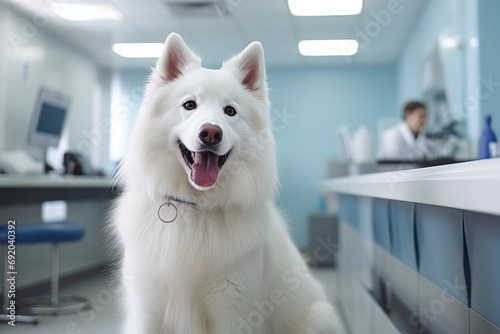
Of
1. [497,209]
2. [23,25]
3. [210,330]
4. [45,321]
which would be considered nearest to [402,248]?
[210,330]

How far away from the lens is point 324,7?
20.5ft

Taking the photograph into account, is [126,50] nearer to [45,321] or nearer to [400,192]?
[45,321]

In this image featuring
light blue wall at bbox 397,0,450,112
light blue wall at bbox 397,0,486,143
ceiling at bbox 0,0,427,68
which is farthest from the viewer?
ceiling at bbox 0,0,427,68

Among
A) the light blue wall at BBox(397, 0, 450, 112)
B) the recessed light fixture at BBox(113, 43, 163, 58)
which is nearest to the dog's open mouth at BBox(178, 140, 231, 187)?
the light blue wall at BBox(397, 0, 450, 112)

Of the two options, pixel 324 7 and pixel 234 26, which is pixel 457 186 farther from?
pixel 234 26

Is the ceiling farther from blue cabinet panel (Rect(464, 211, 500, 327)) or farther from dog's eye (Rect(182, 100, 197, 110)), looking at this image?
blue cabinet panel (Rect(464, 211, 500, 327))

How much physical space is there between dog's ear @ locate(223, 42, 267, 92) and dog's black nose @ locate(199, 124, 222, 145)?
1.37 ft

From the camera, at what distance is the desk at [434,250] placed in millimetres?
1012

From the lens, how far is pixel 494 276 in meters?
1.13

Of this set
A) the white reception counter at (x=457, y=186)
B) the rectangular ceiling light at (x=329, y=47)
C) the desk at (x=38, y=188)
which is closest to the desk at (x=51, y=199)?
the desk at (x=38, y=188)

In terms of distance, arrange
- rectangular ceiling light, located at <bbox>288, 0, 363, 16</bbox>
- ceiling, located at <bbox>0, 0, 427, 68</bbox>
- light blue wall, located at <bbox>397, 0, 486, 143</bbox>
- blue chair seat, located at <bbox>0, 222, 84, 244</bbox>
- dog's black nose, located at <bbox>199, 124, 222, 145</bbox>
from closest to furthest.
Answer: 1. dog's black nose, located at <bbox>199, 124, 222, 145</bbox>
2. blue chair seat, located at <bbox>0, 222, 84, 244</bbox>
3. light blue wall, located at <bbox>397, 0, 486, 143</bbox>
4. rectangular ceiling light, located at <bbox>288, 0, 363, 16</bbox>
5. ceiling, located at <bbox>0, 0, 427, 68</bbox>

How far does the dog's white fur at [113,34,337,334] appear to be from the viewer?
168cm

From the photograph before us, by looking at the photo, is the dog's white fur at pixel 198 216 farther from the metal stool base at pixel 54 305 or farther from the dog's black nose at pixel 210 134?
the metal stool base at pixel 54 305

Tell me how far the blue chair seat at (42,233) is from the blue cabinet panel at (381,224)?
260 centimetres
